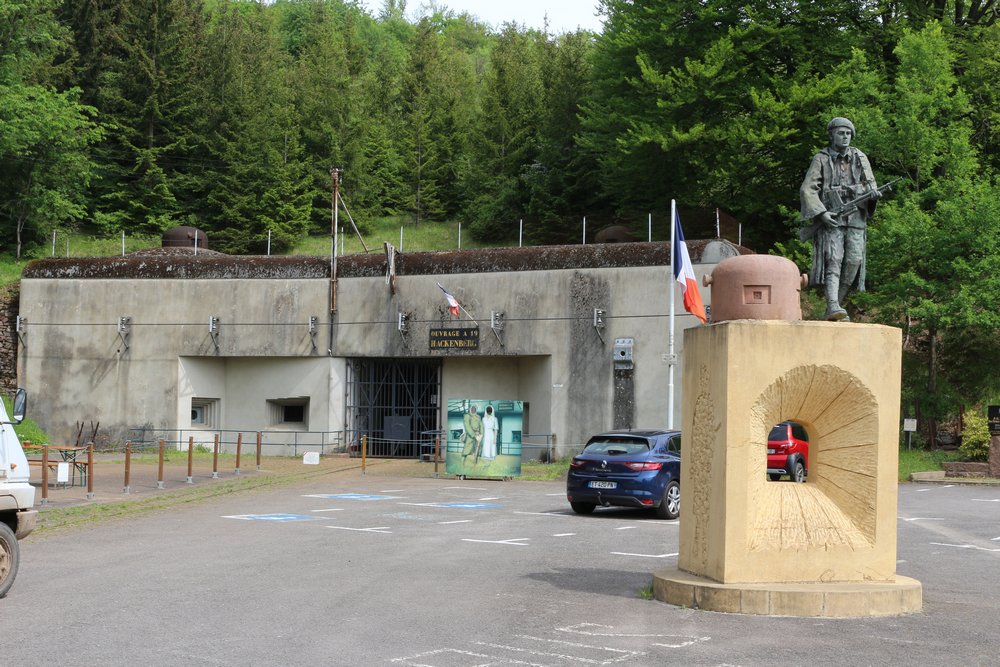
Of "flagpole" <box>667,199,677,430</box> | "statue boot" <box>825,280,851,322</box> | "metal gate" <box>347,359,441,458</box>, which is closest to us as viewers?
"statue boot" <box>825,280,851,322</box>

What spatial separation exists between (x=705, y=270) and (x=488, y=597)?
70.8ft

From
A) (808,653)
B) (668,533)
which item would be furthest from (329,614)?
(668,533)

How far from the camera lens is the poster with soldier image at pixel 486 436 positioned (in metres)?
26.7

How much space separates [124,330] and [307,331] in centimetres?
617

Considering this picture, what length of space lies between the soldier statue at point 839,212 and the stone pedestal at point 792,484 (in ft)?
3.79

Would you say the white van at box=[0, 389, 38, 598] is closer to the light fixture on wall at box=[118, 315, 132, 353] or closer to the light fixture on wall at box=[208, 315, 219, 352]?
the light fixture on wall at box=[208, 315, 219, 352]

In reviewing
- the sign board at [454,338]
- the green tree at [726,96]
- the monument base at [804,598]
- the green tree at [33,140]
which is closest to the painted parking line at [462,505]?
the monument base at [804,598]

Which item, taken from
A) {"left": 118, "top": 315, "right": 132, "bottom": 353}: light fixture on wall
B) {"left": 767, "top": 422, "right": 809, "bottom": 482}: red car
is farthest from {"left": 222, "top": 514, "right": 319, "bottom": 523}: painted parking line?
{"left": 118, "top": 315, "right": 132, "bottom": 353}: light fixture on wall

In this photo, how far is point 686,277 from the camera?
26.6 metres

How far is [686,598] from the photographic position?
995cm

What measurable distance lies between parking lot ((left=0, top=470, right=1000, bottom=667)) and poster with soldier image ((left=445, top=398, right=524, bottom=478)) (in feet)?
27.6

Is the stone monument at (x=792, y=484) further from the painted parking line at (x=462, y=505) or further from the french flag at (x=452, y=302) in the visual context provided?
the french flag at (x=452, y=302)

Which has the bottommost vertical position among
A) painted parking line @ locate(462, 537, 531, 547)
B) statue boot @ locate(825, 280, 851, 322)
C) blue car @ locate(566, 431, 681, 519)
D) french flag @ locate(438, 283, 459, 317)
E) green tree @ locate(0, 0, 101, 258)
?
painted parking line @ locate(462, 537, 531, 547)

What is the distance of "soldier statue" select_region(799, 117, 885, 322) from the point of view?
11297 millimetres
